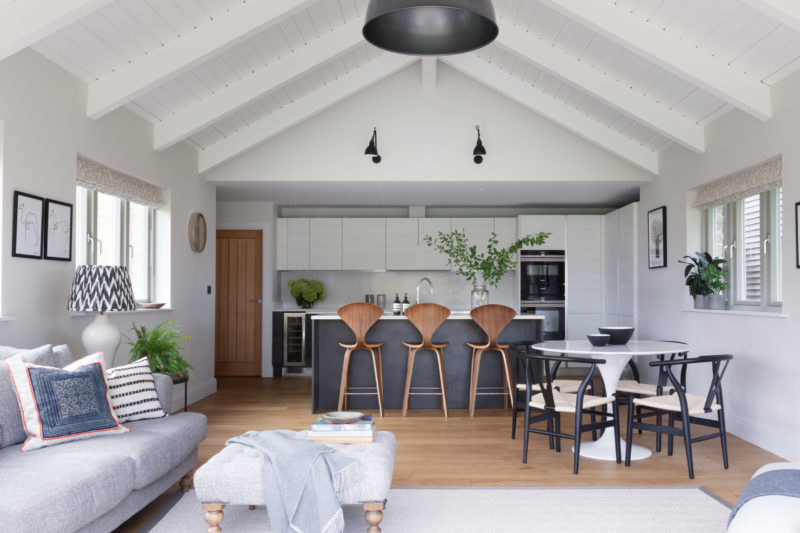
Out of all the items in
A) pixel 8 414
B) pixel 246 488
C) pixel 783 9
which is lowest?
pixel 246 488

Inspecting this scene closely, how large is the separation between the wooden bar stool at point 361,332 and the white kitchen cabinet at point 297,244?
280 centimetres

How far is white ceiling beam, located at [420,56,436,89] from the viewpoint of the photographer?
239 inches

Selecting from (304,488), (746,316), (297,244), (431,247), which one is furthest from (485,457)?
(297,244)

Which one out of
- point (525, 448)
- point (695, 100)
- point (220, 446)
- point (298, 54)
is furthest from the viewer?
point (298, 54)

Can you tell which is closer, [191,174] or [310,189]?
[191,174]

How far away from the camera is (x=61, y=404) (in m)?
2.81

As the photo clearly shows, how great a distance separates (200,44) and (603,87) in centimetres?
314

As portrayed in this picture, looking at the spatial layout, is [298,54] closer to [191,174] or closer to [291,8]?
[291,8]

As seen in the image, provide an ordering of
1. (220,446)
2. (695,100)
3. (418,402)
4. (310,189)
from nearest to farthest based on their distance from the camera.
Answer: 1. (220,446)
2. (695,100)
3. (418,402)
4. (310,189)

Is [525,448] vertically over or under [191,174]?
under

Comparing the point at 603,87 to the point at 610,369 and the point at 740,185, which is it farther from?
the point at 610,369

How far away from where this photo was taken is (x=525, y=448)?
400 cm

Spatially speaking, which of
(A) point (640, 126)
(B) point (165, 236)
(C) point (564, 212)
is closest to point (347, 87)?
(B) point (165, 236)

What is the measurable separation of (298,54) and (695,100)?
3.17m
